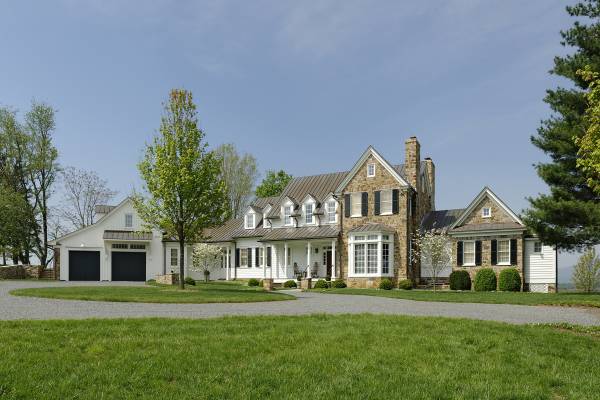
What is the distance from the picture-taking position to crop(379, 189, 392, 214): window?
117 feet

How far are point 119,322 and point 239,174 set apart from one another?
49.1m

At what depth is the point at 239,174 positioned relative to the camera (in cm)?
6047

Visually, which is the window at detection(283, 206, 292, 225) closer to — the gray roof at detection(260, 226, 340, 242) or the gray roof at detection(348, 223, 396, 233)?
the gray roof at detection(260, 226, 340, 242)

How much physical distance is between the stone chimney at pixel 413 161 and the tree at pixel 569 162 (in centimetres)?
1070

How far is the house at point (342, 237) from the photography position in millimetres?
33625

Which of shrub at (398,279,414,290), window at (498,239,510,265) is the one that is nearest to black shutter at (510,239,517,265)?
window at (498,239,510,265)

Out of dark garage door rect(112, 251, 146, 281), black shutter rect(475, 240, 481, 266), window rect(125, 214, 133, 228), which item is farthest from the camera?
window rect(125, 214, 133, 228)

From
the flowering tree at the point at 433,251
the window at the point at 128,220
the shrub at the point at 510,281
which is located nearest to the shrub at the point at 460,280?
the flowering tree at the point at 433,251

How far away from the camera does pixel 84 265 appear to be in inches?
1695

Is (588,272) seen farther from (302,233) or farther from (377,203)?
(302,233)

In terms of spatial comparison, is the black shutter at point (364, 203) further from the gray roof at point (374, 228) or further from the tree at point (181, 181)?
the tree at point (181, 181)

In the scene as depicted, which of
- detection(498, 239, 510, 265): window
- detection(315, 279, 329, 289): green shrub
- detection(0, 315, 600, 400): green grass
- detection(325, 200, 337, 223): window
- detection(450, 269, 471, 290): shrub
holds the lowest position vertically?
detection(315, 279, 329, 289): green shrub

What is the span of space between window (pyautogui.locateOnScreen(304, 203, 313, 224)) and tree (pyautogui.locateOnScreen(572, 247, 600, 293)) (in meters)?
17.3

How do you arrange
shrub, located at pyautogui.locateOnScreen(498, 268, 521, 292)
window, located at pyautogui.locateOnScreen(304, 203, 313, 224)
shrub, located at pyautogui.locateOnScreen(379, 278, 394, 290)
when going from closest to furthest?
shrub, located at pyautogui.locateOnScreen(498, 268, 521, 292) < shrub, located at pyautogui.locateOnScreen(379, 278, 394, 290) < window, located at pyautogui.locateOnScreen(304, 203, 313, 224)
